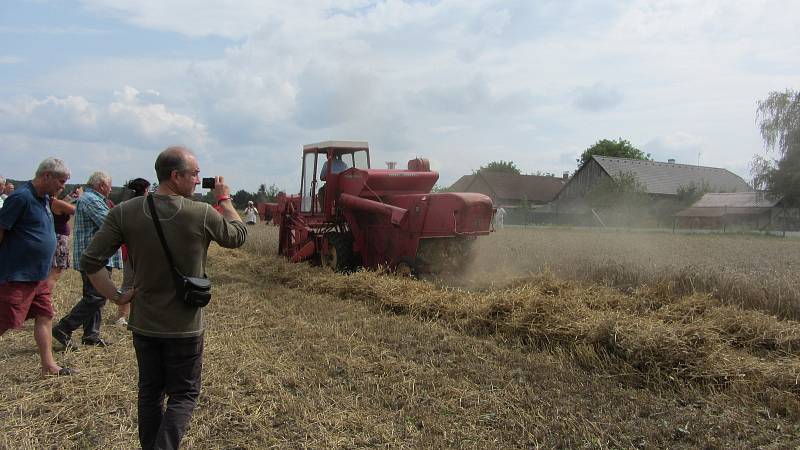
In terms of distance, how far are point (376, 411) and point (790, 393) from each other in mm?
3052

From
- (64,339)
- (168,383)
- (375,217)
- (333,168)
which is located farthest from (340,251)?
(168,383)

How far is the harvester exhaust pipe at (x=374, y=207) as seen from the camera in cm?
972

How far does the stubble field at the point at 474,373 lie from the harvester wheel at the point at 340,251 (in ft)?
7.82

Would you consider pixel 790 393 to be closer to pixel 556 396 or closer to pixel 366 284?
pixel 556 396

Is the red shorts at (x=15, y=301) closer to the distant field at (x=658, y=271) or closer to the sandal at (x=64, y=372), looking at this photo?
the sandal at (x=64, y=372)

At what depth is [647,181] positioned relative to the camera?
47.9m

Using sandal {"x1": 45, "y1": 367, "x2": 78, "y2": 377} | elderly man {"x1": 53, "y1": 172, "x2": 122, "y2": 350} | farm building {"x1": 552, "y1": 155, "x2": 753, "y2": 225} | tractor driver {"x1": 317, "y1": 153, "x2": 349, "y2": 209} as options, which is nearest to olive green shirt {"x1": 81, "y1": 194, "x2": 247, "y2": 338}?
sandal {"x1": 45, "y1": 367, "x2": 78, "y2": 377}

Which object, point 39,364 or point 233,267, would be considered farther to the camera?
point 233,267

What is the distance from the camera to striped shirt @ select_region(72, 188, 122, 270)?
5.92 meters

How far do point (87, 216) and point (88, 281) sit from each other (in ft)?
2.12

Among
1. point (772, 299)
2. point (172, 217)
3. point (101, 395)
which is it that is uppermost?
point (172, 217)

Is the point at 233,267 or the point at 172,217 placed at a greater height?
the point at 172,217

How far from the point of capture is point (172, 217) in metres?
3.05

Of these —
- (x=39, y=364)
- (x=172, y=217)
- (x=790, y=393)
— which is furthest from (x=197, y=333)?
(x=790, y=393)
